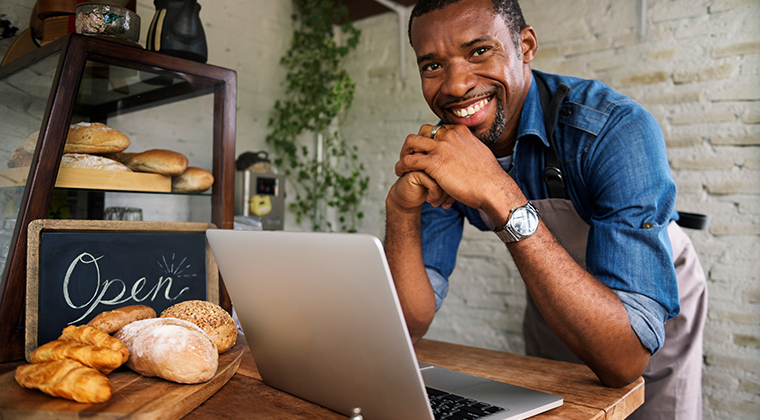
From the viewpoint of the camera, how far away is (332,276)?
0.51m

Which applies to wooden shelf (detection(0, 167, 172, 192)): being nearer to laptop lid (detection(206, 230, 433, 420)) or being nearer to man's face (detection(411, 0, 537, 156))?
laptop lid (detection(206, 230, 433, 420))

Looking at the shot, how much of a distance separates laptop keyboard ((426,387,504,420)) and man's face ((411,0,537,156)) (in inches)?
25.5

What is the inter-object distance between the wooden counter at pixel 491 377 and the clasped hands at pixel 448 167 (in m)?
0.29

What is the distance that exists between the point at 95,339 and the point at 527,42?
104 cm

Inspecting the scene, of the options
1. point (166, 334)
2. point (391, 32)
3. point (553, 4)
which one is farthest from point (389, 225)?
point (391, 32)

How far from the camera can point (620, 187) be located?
0.89 m

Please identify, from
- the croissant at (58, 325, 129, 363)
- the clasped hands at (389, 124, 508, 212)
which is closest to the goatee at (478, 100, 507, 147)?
the clasped hands at (389, 124, 508, 212)

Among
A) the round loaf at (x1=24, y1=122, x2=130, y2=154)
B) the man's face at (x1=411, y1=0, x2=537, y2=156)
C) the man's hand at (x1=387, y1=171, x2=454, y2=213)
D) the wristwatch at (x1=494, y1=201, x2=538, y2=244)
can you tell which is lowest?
the wristwatch at (x1=494, y1=201, x2=538, y2=244)

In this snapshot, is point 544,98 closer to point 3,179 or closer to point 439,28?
point 439,28

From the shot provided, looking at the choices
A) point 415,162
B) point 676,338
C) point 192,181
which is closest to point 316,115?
point 192,181

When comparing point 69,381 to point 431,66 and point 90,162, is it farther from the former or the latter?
point 431,66

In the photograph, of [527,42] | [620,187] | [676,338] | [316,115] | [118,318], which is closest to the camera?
[118,318]

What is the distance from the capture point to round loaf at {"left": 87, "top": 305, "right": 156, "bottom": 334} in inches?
29.2

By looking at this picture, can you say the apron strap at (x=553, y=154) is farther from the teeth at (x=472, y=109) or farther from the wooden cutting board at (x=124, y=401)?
the wooden cutting board at (x=124, y=401)
